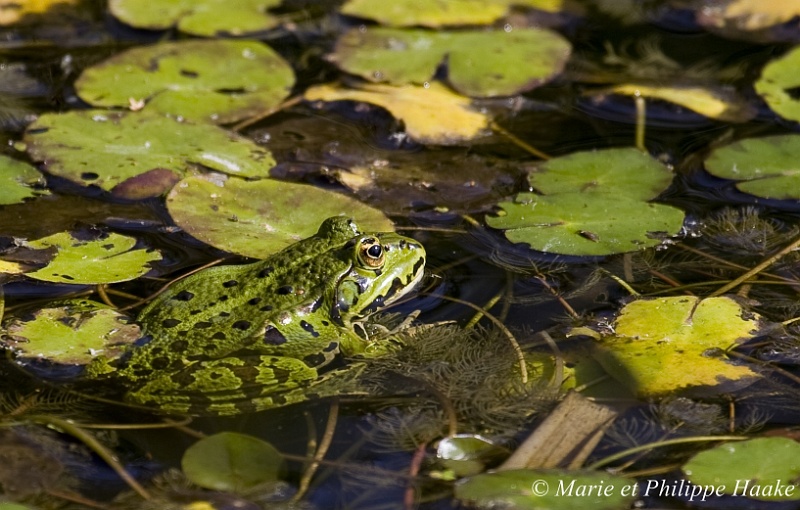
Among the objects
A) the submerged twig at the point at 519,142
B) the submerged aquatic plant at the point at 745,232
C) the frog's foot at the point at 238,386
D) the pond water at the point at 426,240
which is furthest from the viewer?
the submerged twig at the point at 519,142

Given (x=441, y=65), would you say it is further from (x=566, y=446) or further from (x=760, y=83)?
(x=566, y=446)

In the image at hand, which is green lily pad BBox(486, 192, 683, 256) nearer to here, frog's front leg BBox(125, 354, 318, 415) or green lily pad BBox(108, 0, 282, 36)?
frog's front leg BBox(125, 354, 318, 415)

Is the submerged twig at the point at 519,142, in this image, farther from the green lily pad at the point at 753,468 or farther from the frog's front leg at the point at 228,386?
the green lily pad at the point at 753,468

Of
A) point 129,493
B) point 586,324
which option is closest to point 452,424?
point 586,324

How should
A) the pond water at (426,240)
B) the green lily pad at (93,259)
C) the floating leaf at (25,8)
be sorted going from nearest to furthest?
the pond water at (426,240) → the green lily pad at (93,259) → the floating leaf at (25,8)

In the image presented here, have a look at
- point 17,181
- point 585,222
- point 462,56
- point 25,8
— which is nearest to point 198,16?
point 25,8

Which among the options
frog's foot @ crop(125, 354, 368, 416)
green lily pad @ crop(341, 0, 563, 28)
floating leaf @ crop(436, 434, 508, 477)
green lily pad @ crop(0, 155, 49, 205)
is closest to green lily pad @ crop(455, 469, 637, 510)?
floating leaf @ crop(436, 434, 508, 477)

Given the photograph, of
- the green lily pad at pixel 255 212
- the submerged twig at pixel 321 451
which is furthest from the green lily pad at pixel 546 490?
the green lily pad at pixel 255 212
